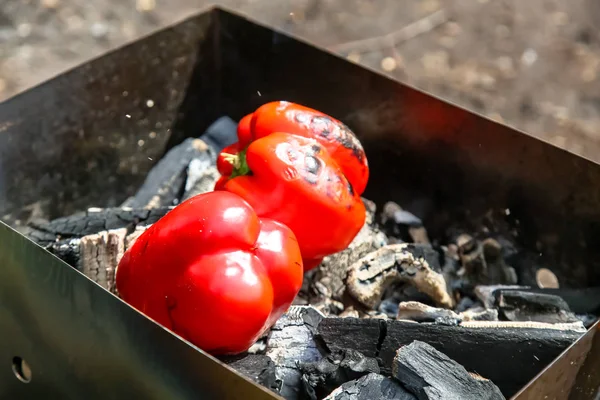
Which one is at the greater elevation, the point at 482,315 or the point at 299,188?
the point at 299,188

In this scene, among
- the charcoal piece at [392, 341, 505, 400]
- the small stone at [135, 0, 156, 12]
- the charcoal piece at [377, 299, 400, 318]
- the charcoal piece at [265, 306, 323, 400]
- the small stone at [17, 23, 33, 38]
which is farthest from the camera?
the small stone at [135, 0, 156, 12]

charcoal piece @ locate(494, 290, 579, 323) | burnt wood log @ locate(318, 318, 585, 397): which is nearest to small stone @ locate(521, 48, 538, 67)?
charcoal piece @ locate(494, 290, 579, 323)

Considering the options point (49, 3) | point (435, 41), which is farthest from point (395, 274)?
point (49, 3)

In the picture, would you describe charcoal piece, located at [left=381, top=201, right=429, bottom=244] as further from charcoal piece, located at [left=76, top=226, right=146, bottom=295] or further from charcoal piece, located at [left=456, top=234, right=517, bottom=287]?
charcoal piece, located at [left=76, top=226, right=146, bottom=295]

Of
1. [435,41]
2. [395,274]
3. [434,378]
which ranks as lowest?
[435,41]

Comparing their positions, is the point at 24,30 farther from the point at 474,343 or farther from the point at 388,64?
the point at 474,343

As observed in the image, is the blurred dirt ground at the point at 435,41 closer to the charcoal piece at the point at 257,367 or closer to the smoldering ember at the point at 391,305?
the smoldering ember at the point at 391,305
